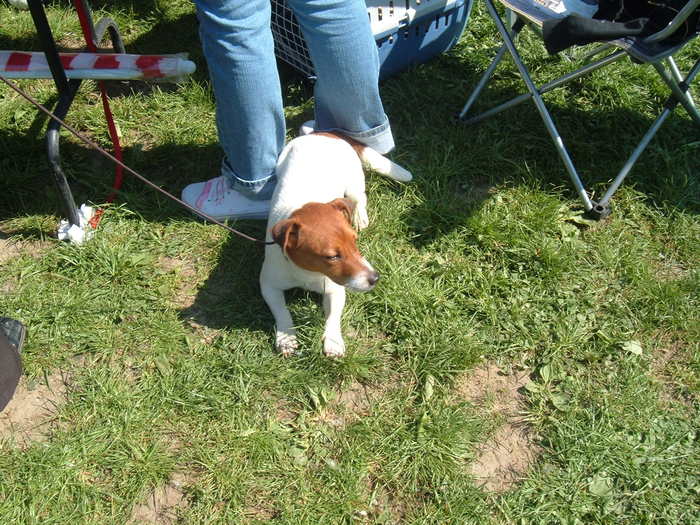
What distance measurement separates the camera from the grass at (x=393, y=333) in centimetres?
234

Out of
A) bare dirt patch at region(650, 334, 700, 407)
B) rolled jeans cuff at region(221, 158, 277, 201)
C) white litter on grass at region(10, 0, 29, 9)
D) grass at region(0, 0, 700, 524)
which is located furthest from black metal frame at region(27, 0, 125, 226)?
bare dirt patch at region(650, 334, 700, 407)

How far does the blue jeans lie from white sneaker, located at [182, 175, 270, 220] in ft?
0.27

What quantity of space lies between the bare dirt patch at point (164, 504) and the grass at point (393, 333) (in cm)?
1

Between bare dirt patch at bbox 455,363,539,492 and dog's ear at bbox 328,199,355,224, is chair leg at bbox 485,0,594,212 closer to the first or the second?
bare dirt patch at bbox 455,363,539,492

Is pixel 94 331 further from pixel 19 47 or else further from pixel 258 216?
pixel 19 47

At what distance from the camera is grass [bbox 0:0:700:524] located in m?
2.34

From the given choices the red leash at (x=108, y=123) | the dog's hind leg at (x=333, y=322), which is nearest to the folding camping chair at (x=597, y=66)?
the dog's hind leg at (x=333, y=322)

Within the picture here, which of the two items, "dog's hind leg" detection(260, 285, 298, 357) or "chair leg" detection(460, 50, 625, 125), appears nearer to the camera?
"dog's hind leg" detection(260, 285, 298, 357)

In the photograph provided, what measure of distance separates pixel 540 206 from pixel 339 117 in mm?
1176

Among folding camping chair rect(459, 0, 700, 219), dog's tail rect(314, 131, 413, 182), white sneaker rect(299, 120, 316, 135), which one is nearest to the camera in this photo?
folding camping chair rect(459, 0, 700, 219)

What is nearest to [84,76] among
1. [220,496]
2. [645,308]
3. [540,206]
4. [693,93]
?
[220,496]

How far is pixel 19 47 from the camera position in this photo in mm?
4129

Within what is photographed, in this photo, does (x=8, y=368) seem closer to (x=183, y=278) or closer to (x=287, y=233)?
(x=183, y=278)

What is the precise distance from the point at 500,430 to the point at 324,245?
1.06 metres
